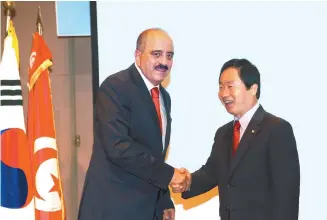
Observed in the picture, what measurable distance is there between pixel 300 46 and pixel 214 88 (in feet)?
2.04

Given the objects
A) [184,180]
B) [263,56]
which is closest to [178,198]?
[184,180]

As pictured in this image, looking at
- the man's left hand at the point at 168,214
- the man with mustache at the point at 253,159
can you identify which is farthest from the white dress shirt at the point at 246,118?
the man's left hand at the point at 168,214

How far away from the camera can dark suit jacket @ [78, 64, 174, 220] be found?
2.39 meters

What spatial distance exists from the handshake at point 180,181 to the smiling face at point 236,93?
1.70 feet

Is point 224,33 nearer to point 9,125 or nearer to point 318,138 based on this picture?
point 318,138

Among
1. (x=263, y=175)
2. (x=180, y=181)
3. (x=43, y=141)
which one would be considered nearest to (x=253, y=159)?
(x=263, y=175)

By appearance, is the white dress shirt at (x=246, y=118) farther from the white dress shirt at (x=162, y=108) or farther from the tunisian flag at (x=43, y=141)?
the tunisian flag at (x=43, y=141)

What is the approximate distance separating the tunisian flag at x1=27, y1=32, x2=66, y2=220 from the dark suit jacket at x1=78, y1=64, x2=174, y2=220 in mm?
672

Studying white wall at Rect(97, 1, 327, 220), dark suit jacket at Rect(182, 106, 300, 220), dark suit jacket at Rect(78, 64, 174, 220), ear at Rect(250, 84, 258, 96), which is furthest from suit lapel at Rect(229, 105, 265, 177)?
white wall at Rect(97, 1, 327, 220)

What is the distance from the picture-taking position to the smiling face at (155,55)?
2.51m

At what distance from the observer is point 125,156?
2.37 m

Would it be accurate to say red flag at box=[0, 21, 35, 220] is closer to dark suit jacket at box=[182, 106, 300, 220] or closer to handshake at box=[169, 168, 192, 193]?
handshake at box=[169, 168, 192, 193]

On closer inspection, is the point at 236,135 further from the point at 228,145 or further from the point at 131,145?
the point at 131,145

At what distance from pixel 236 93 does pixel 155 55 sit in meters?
0.48
